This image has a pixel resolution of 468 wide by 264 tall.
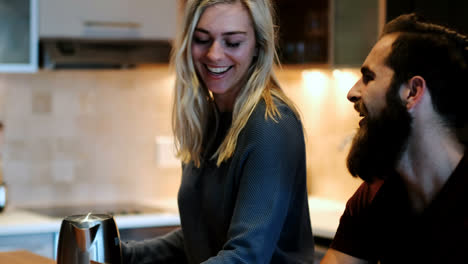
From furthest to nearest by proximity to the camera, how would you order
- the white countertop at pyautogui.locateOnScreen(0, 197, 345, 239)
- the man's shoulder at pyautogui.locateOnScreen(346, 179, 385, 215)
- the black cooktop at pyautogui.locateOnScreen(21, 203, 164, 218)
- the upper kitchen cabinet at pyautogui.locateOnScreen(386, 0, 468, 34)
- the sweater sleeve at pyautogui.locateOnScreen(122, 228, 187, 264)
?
the black cooktop at pyautogui.locateOnScreen(21, 203, 164, 218)
the white countertop at pyautogui.locateOnScreen(0, 197, 345, 239)
the upper kitchen cabinet at pyautogui.locateOnScreen(386, 0, 468, 34)
the sweater sleeve at pyautogui.locateOnScreen(122, 228, 187, 264)
the man's shoulder at pyautogui.locateOnScreen(346, 179, 385, 215)

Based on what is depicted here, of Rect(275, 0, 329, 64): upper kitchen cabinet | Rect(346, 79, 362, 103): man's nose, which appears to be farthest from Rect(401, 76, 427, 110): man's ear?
Rect(275, 0, 329, 64): upper kitchen cabinet

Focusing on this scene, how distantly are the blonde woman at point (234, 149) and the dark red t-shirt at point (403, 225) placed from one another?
15cm

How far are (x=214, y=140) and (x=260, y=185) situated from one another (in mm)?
303

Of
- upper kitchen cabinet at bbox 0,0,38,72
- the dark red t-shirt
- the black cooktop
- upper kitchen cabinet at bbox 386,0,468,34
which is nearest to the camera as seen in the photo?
the dark red t-shirt

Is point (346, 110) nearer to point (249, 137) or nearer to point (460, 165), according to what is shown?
point (249, 137)

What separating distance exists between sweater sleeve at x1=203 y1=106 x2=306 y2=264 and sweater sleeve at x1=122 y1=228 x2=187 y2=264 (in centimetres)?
39

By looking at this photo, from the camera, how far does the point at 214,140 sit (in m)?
1.67

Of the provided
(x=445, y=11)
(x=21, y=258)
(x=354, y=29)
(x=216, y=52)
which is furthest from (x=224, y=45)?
(x=354, y=29)

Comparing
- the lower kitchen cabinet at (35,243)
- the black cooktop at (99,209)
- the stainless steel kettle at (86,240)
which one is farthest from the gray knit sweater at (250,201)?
the black cooktop at (99,209)

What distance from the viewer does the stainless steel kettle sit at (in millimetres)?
1372

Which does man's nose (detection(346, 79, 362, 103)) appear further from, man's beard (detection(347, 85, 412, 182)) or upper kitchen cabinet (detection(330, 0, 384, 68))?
upper kitchen cabinet (detection(330, 0, 384, 68))

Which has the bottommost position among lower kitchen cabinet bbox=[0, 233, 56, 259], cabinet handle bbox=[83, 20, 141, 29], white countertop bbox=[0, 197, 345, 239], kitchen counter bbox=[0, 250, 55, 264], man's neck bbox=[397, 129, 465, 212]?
lower kitchen cabinet bbox=[0, 233, 56, 259]

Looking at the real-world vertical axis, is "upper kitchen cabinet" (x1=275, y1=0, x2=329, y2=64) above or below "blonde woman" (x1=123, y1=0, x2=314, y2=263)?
above

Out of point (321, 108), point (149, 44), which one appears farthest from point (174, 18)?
point (321, 108)
